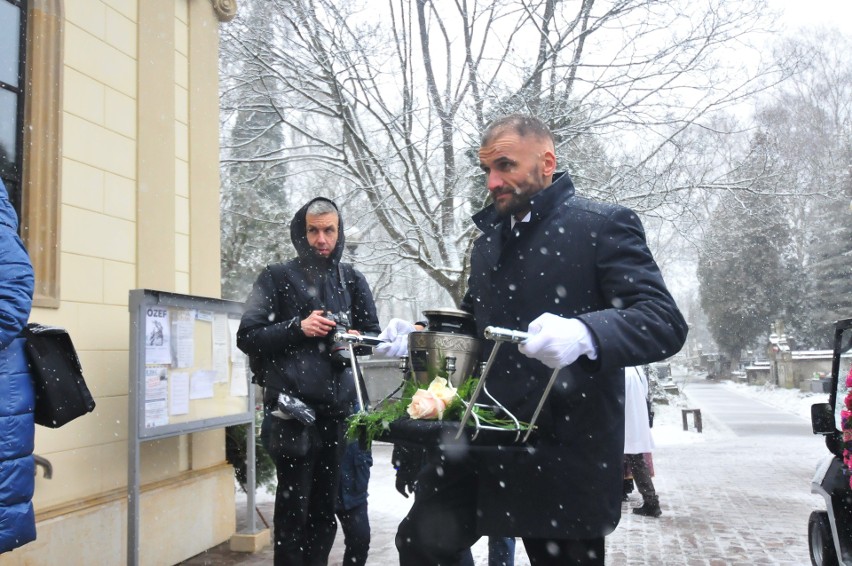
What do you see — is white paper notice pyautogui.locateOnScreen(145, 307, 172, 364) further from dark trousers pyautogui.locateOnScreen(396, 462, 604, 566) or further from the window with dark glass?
dark trousers pyautogui.locateOnScreen(396, 462, 604, 566)

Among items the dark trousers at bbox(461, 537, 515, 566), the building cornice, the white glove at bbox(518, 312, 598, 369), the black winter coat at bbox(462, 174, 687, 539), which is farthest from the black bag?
the building cornice

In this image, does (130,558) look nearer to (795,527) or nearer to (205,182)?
(205,182)

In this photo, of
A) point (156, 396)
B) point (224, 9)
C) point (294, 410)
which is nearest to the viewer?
point (294, 410)

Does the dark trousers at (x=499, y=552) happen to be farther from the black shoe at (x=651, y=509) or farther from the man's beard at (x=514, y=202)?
the black shoe at (x=651, y=509)

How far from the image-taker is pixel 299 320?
4.05 metres

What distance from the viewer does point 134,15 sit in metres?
6.14

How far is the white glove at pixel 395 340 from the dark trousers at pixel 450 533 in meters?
0.52

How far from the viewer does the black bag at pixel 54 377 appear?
3.41 metres

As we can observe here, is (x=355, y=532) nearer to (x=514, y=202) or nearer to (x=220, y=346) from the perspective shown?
(x=220, y=346)

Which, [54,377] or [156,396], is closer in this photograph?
[54,377]

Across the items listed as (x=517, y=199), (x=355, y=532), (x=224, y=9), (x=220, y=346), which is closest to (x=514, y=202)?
(x=517, y=199)

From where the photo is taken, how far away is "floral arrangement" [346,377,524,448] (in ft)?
7.89

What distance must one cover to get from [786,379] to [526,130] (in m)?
36.3

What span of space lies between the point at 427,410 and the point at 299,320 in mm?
1766
